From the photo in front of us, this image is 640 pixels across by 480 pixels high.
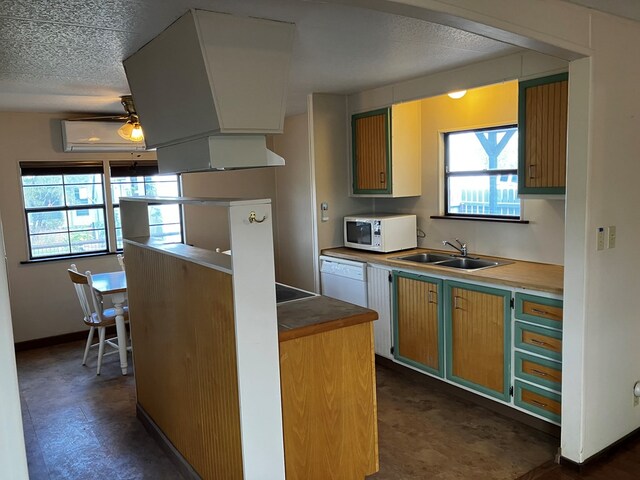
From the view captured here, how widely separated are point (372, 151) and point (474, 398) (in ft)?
7.23

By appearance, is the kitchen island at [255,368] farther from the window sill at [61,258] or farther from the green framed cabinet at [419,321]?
the window sill at [61,258]

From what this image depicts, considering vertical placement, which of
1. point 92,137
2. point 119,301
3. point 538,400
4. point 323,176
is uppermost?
point 92,137

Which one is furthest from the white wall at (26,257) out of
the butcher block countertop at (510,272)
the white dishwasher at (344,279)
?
the butcher block countertop at (510,272)

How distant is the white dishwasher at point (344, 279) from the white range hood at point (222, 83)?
78.1 inches

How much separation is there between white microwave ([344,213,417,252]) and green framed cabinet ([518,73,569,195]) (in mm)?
1240

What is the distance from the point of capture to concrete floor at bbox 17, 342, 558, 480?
2875 mm

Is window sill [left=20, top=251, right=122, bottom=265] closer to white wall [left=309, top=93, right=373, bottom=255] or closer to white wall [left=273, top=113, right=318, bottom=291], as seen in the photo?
white wall [left=273, top=113, right=318, bottom=291]

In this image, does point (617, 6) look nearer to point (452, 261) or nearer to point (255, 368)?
point (452, 261)

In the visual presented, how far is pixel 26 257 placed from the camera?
5.11 m

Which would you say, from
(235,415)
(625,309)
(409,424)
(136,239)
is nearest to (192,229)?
(136,239)

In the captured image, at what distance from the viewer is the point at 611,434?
2859mm

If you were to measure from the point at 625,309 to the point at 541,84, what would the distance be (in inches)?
55.6

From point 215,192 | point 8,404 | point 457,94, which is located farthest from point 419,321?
point 8,404

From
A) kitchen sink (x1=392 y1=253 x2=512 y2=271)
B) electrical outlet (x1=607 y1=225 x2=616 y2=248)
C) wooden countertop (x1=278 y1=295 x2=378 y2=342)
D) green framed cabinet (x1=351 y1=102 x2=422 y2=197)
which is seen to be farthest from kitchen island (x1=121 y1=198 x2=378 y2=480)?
green framed cabinet (x1=351 y1=102 x2=422 y2=197)
